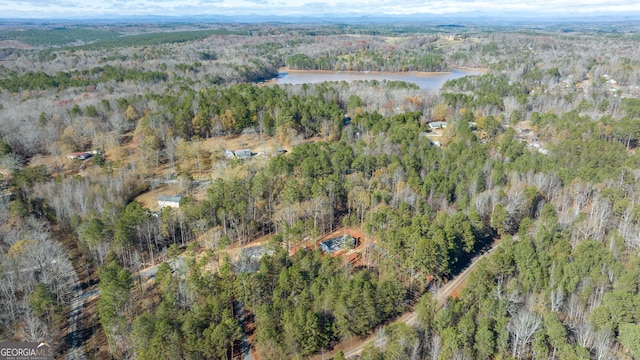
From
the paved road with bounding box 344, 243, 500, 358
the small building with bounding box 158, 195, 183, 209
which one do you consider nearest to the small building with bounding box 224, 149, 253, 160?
the small building with bounding box 158, 195, 183, 209

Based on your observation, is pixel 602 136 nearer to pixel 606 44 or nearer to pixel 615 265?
pixel 615 265

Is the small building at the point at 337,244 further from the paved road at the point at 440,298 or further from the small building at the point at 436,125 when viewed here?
the small building at the point at 436,125

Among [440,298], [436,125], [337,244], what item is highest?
[436,125]

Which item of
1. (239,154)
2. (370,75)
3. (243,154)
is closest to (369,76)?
(370,75)

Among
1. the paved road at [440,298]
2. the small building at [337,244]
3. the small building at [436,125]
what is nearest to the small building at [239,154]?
the small building at [337,244]

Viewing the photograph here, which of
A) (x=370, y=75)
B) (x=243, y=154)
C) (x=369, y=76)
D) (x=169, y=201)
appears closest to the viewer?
(x=169, y=201)

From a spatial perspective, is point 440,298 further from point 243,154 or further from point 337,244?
point 243,154

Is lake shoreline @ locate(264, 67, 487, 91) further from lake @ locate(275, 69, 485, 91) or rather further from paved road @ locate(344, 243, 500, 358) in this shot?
paved road @ locate(344, 243, 500, 358)

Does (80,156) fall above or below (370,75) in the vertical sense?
below
